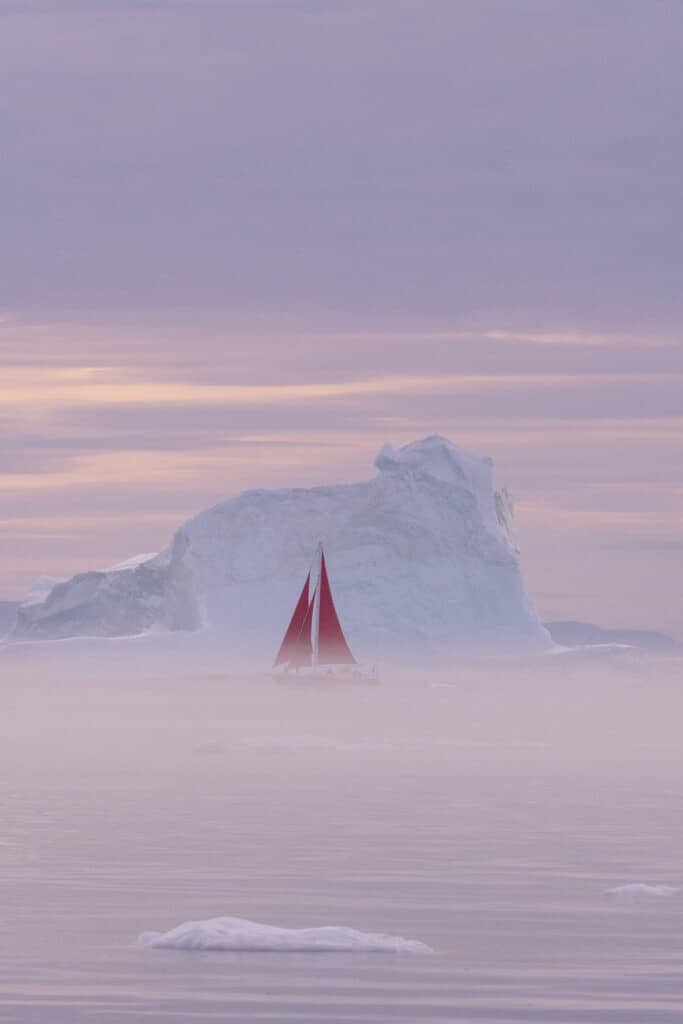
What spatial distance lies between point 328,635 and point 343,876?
4537cm

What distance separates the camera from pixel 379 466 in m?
59.6

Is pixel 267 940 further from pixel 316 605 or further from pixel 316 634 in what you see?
pixel 316 605

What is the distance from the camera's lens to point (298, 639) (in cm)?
6228

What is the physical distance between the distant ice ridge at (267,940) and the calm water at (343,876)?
Answer: 4.5 inches

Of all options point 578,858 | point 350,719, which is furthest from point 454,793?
point 350,719

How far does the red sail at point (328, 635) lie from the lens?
60.6 metres

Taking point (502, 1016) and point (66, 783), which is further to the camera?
point (66, 783)

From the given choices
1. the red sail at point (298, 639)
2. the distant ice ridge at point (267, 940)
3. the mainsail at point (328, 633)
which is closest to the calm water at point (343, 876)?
the distant ice ridge at point (267, 940)

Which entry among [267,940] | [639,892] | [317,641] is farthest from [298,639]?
[267,940]

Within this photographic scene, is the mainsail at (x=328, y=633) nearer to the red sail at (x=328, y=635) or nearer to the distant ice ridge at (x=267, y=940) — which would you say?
the red sail at (x=328, y=635)

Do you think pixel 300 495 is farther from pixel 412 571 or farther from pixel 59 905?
pixel 59 905

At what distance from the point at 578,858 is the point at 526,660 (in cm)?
4145

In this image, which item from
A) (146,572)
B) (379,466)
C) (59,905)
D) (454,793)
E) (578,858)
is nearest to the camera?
(59,905)

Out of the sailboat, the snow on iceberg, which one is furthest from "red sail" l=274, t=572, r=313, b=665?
the snow on iceberg
